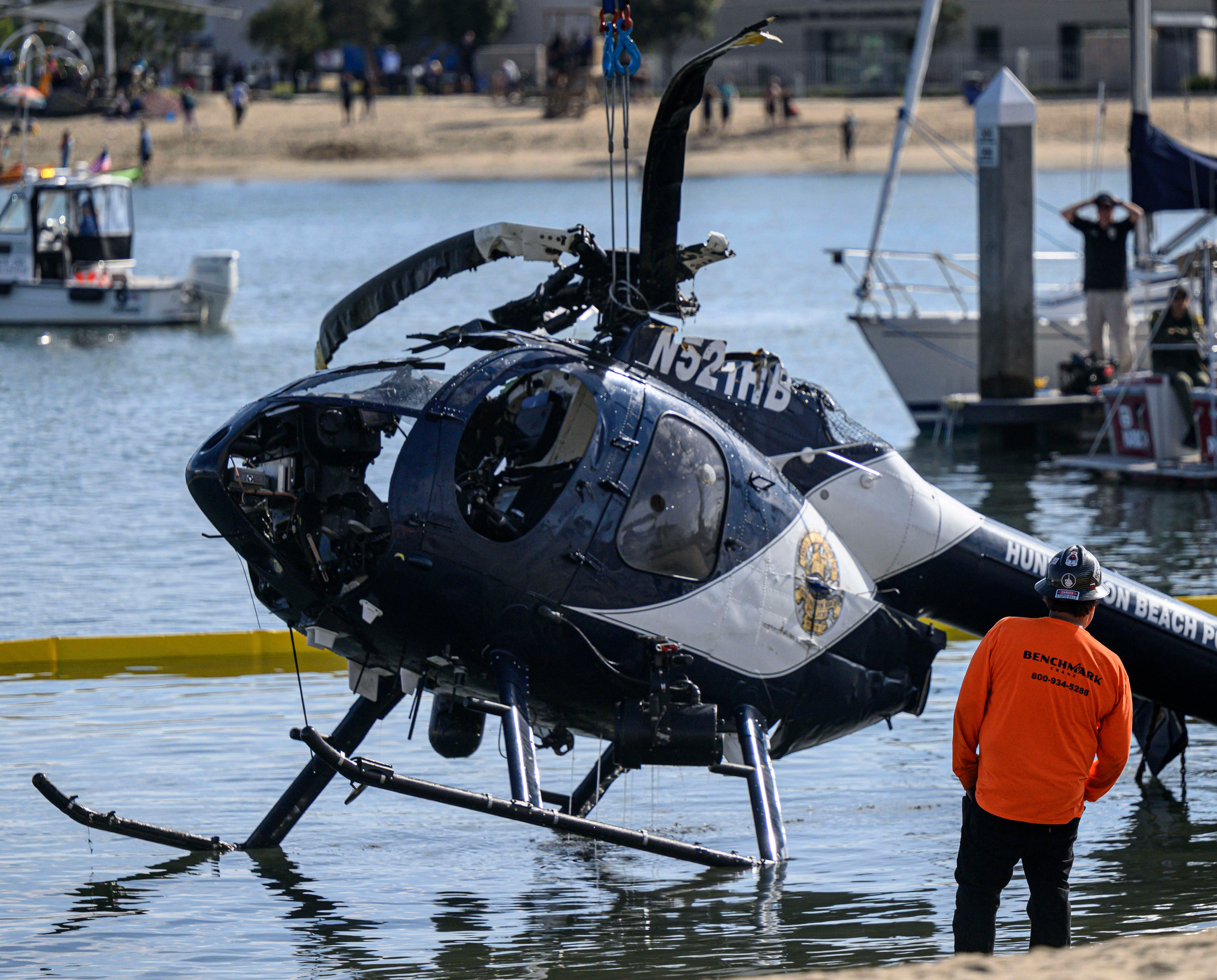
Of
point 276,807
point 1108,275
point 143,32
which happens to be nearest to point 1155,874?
point 276,807

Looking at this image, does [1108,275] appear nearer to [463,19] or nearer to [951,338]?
[951,338]

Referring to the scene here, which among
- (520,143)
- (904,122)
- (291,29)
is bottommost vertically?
(904,122)

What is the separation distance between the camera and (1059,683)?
6.80 metres

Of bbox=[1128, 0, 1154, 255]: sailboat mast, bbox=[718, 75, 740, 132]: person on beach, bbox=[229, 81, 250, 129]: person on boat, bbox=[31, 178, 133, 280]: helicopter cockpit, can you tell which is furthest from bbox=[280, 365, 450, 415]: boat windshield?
bbox=[229, 81, 250, 129]: person on boat

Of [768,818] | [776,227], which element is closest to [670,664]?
[768,818]

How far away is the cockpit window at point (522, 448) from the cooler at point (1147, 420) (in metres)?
14.2

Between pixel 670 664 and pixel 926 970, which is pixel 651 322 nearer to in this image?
pixel 670 664

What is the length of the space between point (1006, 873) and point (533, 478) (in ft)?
9.47

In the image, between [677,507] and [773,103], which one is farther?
[773,103]

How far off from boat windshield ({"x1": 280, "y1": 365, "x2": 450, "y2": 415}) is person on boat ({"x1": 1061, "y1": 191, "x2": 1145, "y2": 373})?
624 inches

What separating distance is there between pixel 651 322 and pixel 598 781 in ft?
8.93

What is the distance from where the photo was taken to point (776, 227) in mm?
59375

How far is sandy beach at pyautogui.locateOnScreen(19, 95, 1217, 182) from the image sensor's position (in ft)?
259

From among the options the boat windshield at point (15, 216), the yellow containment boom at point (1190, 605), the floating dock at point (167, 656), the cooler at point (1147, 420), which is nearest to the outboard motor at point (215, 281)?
the boat windshield at point (15, 216)
